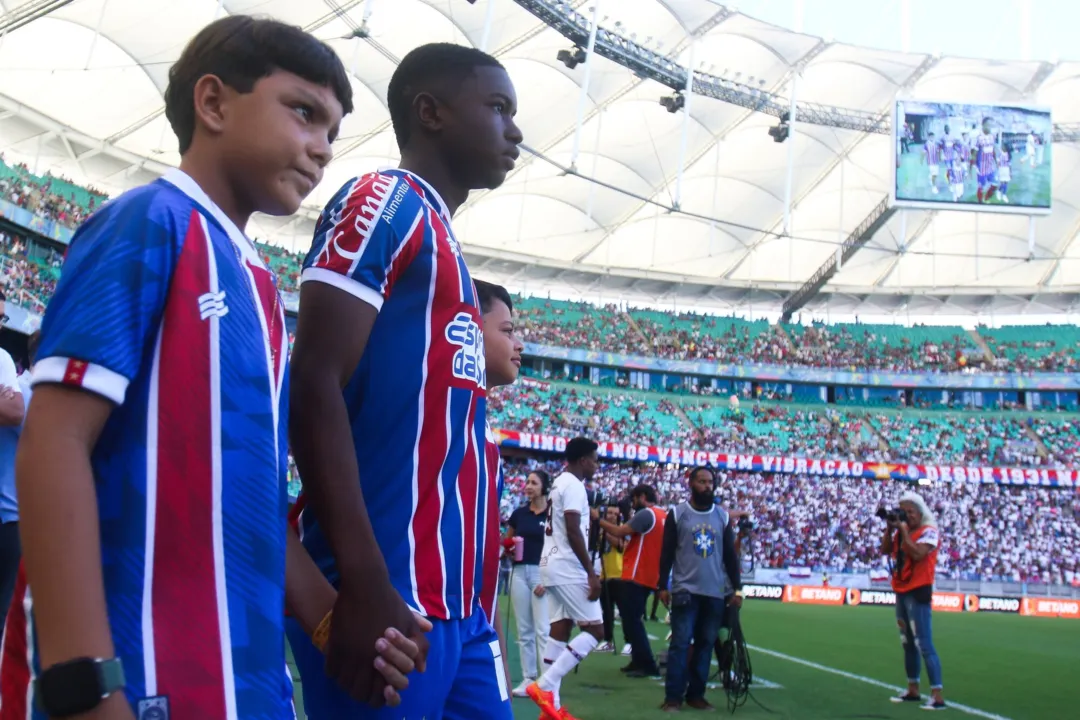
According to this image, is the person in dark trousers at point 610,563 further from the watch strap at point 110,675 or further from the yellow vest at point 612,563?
the watch strap at point 110,675

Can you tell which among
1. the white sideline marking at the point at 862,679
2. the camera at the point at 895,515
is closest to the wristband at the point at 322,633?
the white sideline marking at the point at 862,679

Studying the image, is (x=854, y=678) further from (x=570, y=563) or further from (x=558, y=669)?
(x=558, y=669)

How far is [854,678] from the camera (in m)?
10.1

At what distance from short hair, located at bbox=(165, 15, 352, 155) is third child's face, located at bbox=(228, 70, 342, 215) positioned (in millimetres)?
23

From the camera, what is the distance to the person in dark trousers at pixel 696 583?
7.90 metres

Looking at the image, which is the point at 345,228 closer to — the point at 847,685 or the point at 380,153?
the point at 847,685

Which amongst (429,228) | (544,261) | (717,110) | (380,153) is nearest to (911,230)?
(717,110)

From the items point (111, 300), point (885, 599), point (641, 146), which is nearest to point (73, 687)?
point (111, 300)

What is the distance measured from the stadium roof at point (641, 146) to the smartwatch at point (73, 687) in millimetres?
22162

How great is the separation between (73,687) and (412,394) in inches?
40.3

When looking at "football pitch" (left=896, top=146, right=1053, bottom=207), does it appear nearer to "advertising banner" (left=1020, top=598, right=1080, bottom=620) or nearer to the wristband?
"advertising banner" (left=1020, top=598, right=1080, bottom=620)

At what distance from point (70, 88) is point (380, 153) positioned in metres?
11.1

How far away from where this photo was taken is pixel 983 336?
51938 millimetres

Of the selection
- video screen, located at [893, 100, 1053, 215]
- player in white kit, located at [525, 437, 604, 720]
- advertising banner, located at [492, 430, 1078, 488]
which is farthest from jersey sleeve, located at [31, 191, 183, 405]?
advertising banner, located at [492, 430, 1078, 488]
